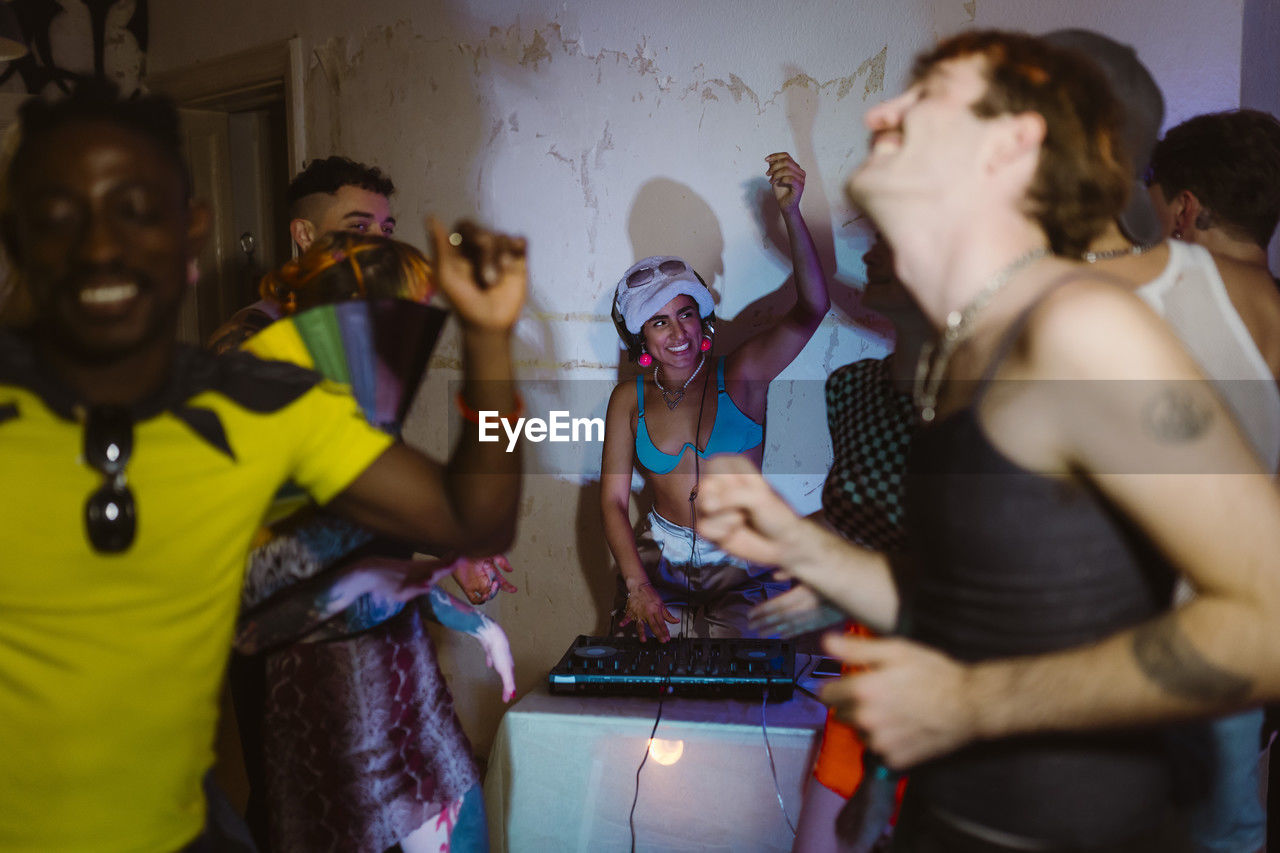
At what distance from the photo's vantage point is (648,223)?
141 inches

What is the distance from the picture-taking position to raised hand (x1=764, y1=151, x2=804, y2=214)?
294cm

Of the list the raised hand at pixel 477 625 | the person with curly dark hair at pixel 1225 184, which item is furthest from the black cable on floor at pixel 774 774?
the person with curly dark hair at pixel 1225 184

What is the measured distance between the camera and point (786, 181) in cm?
294

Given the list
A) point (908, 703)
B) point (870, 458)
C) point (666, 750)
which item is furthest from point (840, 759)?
point (908, 703)

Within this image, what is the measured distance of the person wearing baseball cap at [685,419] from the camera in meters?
2.93

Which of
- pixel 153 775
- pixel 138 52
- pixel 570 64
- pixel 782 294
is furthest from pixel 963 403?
pixel 138 52

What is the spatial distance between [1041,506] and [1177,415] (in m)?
0.15

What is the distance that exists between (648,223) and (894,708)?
9.42 ft

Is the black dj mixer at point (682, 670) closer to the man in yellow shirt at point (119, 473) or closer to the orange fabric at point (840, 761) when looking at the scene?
the orange fabric at point (840, 761)

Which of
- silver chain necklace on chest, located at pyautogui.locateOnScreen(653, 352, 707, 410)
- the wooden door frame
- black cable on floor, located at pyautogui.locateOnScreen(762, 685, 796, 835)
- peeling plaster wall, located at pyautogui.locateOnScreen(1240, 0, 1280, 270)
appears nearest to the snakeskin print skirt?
black cable on floor, located at pyautogui.locateOnScreen(762, 685, 796, 835)

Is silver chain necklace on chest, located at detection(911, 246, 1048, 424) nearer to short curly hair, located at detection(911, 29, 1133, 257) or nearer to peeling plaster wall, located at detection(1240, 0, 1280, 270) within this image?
short curly hair, located at detection(911, 29, 1133, 257)

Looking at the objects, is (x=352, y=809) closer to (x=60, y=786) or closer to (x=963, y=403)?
(x=60, y=786)

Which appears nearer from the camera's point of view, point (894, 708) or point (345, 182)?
point (894, 708)

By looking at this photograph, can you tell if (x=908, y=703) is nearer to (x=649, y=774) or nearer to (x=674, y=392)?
(x=649, y=774)
